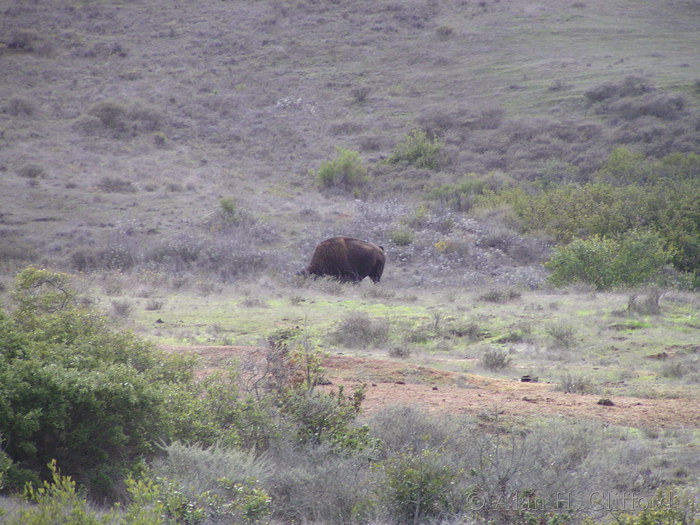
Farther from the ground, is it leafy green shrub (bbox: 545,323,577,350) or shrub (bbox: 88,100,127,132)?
shrub (bbox: 88,100,127,132)

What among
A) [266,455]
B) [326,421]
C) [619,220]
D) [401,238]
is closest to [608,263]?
[619,220]

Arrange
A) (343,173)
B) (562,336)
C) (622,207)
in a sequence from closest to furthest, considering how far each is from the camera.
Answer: (562,336)
(622,207)
(343,173)

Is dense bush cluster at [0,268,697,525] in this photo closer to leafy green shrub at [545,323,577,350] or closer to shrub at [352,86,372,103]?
leafy green shrub at [545,323,577,350]

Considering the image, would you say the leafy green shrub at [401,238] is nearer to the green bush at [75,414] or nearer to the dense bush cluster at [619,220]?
the dense bush cluster at [619,220]

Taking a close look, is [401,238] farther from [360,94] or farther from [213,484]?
[360,94]

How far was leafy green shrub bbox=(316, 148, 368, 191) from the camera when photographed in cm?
3656

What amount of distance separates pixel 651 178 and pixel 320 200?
54.0 feet

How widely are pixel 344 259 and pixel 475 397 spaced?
11588 millimetres

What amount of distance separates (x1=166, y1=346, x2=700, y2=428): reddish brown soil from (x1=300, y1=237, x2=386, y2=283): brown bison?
9.45 m

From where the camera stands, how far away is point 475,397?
7688 mm

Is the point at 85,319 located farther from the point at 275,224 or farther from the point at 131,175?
the point at 131,175

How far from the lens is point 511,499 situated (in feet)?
14.9

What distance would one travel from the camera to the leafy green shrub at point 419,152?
130ft

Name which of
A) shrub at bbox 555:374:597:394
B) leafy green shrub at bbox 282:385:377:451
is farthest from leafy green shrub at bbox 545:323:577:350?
leafy green shrub at bbox 282:385:377:451
